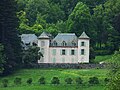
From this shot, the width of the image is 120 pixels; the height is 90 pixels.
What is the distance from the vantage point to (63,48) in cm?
8956

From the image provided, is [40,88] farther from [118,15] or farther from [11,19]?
[118,15]

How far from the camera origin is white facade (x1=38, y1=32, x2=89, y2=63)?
88812mm

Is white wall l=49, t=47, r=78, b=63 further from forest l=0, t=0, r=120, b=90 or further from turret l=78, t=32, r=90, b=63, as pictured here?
forest l=0, t=0, r=120, b=90

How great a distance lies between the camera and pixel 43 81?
64250 millimetres

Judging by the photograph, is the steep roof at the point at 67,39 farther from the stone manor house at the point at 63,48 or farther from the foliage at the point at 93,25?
the foliage at the point at 93,25

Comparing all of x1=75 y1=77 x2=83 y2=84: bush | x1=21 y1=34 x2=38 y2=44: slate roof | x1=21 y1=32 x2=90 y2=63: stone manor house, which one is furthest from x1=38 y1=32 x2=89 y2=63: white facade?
x1=75 y1=77 x2=83 y2=84: bush

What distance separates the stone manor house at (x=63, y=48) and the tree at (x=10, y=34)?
872cm

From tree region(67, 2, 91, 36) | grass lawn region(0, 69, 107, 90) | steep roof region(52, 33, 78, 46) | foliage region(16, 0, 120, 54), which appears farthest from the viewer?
tree region(67, 2, 91, 36)

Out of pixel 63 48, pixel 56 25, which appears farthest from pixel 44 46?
pixel 56 25

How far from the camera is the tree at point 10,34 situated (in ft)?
248

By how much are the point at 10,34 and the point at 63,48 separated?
43.5 feet

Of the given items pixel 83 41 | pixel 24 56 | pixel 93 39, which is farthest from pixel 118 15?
pixel 24 56

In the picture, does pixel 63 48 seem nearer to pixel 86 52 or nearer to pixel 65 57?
pixel 65 57

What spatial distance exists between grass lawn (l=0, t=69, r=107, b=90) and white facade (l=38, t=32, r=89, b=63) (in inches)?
482
